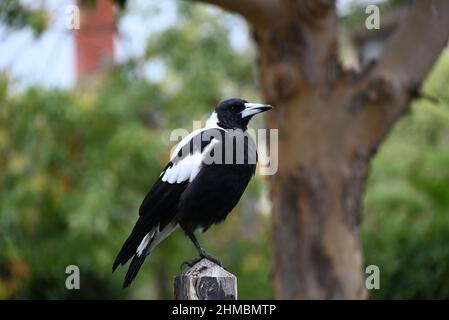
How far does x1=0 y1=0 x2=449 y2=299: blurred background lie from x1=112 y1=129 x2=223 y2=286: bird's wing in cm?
298

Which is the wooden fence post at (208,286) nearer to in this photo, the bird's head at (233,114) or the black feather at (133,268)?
the black feather at (133,268)

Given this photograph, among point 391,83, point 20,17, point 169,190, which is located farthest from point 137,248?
point 20,17

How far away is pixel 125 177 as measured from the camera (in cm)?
816

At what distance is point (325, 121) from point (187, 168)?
262 centimetres

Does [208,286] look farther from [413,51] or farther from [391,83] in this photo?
[413,51]

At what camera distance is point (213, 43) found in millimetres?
9234

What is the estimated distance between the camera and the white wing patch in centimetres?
285

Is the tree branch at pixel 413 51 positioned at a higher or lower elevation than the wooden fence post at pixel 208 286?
higher

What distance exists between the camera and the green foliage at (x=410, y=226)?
22.3 feet

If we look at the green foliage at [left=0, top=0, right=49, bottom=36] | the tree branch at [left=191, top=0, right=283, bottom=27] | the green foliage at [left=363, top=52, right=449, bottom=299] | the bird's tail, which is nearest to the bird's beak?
the bird's tail

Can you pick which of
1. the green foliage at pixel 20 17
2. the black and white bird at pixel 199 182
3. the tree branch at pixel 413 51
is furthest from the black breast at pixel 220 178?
the green foliage at pixel 20 17

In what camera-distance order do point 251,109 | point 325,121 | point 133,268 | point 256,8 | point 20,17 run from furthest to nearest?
1. point 20,17
2. point 325,121
3. point 256,8
4. point 251,109
5. point 133,268
